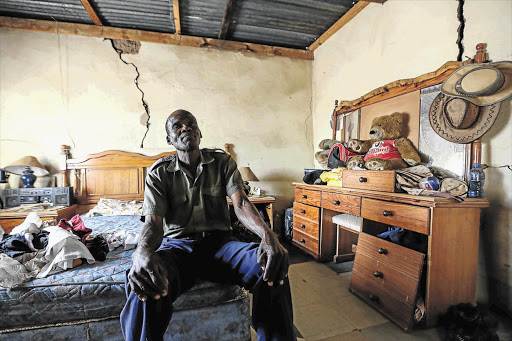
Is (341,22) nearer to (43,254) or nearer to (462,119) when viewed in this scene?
(462,119)

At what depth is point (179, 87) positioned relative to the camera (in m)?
3.77

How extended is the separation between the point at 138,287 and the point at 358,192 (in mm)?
1901

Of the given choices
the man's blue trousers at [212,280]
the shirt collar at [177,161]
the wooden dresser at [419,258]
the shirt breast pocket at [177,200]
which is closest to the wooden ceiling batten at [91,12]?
the shirt collar at [177,161]

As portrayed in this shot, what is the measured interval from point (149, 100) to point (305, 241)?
3000 millimetres

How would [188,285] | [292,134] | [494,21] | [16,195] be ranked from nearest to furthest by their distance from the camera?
[188,285] → [494,21] → [16,195] → [292,134]

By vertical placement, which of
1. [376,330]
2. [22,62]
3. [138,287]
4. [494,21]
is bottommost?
[376,330]

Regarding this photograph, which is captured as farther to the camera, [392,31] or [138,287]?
[392,31]

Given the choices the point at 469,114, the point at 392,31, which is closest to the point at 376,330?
the point at 469,114

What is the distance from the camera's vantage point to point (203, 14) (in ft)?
10.7

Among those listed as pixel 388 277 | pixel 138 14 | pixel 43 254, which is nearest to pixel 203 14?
→ pixel 138 14

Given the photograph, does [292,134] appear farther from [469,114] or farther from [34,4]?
[34,4]

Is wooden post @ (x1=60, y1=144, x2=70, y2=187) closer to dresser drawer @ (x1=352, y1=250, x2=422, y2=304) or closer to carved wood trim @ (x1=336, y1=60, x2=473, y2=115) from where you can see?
dresser drawer @ (x1=352, y1=250, x2=422, y2=304)

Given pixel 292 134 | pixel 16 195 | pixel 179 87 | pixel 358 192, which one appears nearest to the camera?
pixel 358 192

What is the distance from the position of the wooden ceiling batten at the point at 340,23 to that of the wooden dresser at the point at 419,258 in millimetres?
2451
